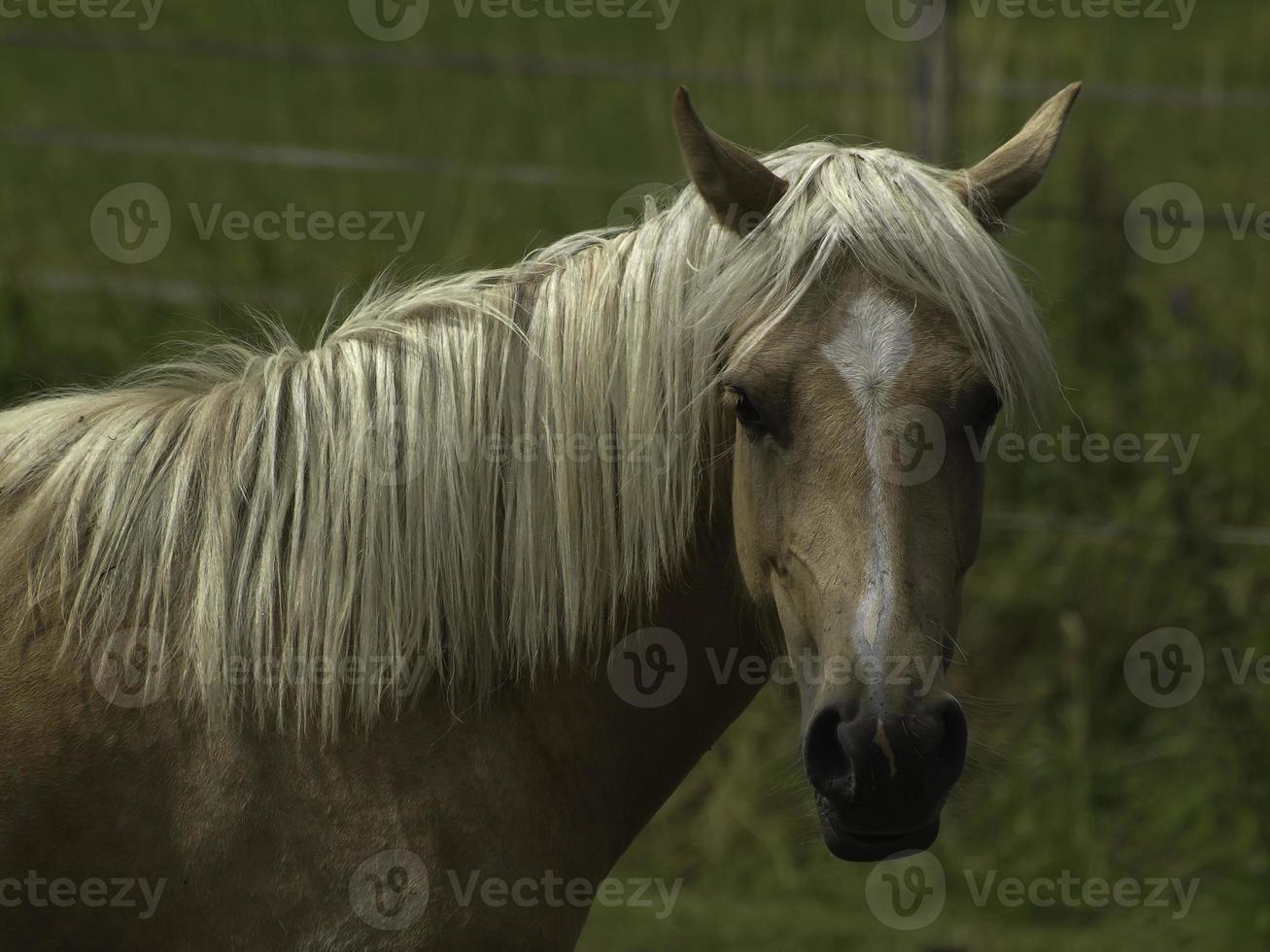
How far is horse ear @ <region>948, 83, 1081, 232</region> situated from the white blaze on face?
0.35 meters

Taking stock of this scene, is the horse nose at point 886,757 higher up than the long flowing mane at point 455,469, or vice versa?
the long flowing mane at point 455,469

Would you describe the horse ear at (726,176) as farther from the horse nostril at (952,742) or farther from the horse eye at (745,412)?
the horse nostril at (952,742)

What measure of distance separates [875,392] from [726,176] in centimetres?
45

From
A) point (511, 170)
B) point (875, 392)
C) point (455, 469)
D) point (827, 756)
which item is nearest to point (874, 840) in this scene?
point (827, 756)

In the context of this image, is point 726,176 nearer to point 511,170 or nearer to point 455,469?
point 455,469

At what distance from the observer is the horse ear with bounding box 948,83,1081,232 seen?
2.36 metres

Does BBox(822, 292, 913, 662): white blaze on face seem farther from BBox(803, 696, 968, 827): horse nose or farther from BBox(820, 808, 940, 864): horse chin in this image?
BBox(820, 808, 940, 864): horse chin

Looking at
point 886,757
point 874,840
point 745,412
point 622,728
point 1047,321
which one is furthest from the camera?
point 1047,321

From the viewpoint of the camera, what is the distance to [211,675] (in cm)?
215

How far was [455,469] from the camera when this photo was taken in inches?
89.3

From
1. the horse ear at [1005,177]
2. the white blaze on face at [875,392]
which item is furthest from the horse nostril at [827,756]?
the horse ear at [1005,177]

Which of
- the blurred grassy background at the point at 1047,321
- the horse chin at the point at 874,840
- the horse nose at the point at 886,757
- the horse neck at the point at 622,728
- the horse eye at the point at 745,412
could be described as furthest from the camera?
the blurred grassy background at the point at 1047,321

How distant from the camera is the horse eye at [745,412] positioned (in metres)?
2.17

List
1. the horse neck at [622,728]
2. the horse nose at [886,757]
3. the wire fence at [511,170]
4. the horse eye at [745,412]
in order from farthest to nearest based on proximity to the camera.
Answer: the wire fence at [511,170]
the horse neck at [622,728]
the horse eye at [745,412]
the horse nose at [886,757]
